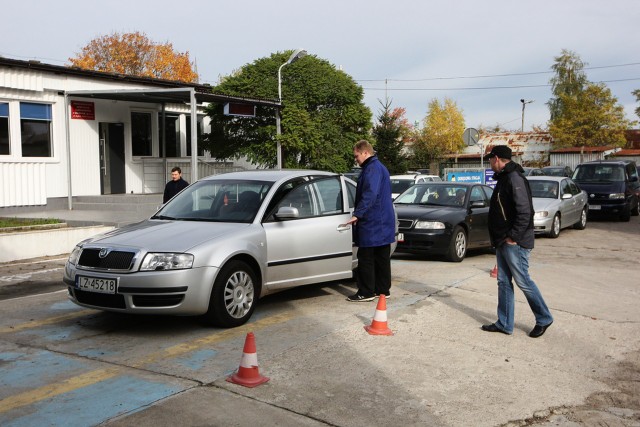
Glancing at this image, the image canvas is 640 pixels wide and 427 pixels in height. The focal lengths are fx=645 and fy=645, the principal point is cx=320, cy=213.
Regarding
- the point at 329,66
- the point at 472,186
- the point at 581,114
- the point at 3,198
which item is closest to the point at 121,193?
the point at 3,198

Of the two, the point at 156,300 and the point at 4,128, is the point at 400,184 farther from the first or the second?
the point at 156,300

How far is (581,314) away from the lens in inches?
296

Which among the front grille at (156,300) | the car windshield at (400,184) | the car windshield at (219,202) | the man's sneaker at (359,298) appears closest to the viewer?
the front grille at (156,300)

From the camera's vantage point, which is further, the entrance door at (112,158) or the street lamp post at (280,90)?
the street lamp post at (280,90)

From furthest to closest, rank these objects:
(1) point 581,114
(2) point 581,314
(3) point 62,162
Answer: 1. (1) point 581,114
2. (3) point 62,162
3. (2) point 581,314

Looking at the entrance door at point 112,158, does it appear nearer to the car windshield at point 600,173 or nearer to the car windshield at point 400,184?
the car windshield at point 400,184

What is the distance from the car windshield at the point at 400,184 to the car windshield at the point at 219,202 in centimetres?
1316

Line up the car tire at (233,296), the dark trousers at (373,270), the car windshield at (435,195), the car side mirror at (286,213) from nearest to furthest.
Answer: the car tire at (233,296), the car side mirror at (286,213), the dark trousers at (373,270), the car windshield at (435,195)

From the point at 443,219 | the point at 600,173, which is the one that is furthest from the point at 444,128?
the point at 443,219

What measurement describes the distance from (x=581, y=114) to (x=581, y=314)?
49920 mm

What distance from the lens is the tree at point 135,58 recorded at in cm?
5228

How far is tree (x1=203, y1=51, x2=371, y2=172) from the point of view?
22219 mm

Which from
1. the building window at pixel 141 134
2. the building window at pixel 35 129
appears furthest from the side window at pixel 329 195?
the building window at pixel 141 134

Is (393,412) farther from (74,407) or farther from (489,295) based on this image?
(489,295)
